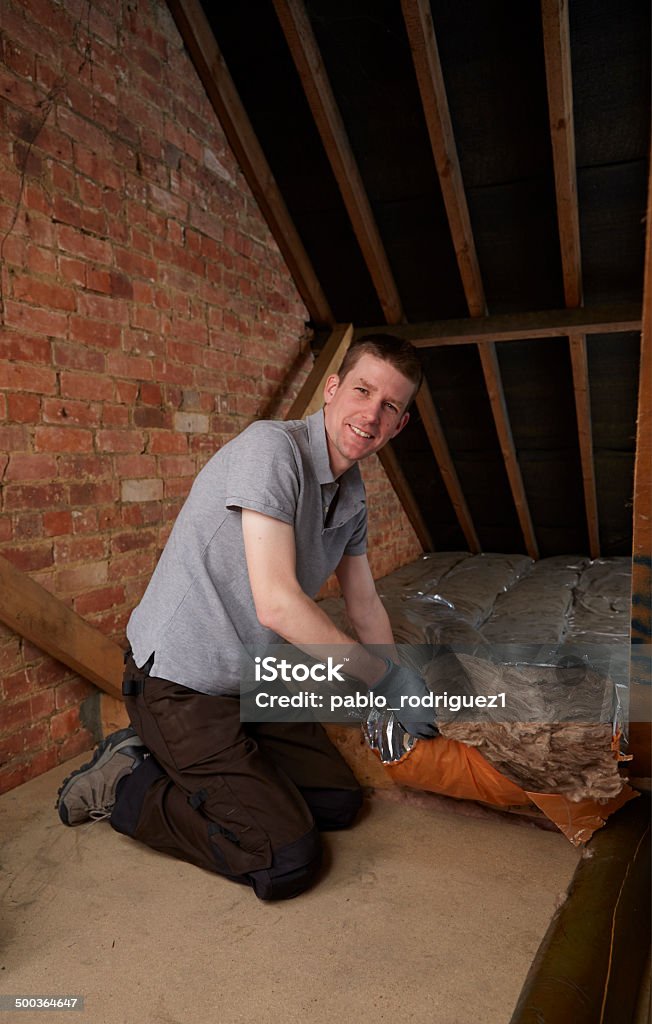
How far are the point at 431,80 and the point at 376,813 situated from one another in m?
2.45

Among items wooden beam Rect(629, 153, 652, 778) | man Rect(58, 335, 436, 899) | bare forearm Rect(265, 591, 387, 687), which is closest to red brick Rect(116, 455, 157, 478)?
man Rect(58, 335, 436, 899)

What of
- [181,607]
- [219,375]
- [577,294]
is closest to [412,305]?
[577,294]

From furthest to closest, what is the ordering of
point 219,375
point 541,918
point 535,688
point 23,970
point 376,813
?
point 219,375
point 376,813
point 535,688
point 541,918
point 23,970

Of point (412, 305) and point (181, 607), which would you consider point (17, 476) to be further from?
point (412, 305)

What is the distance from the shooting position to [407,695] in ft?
6.18

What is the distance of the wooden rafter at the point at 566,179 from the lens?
239 centimetres

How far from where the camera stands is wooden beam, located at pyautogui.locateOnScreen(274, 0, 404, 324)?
8.74 feet

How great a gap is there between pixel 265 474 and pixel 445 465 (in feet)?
9.28

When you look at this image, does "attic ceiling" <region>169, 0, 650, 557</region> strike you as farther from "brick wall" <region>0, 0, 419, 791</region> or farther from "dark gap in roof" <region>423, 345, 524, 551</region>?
"brick wall" <region>0, 0, 419, 791</region>

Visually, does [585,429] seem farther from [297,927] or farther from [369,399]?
[297,927]

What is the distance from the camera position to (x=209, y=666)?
1.85 m

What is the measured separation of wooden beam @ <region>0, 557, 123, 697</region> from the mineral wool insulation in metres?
0.91

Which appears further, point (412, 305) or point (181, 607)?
point (412, 305)

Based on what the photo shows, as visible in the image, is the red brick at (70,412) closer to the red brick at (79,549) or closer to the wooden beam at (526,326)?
the red brick at (79,549)
